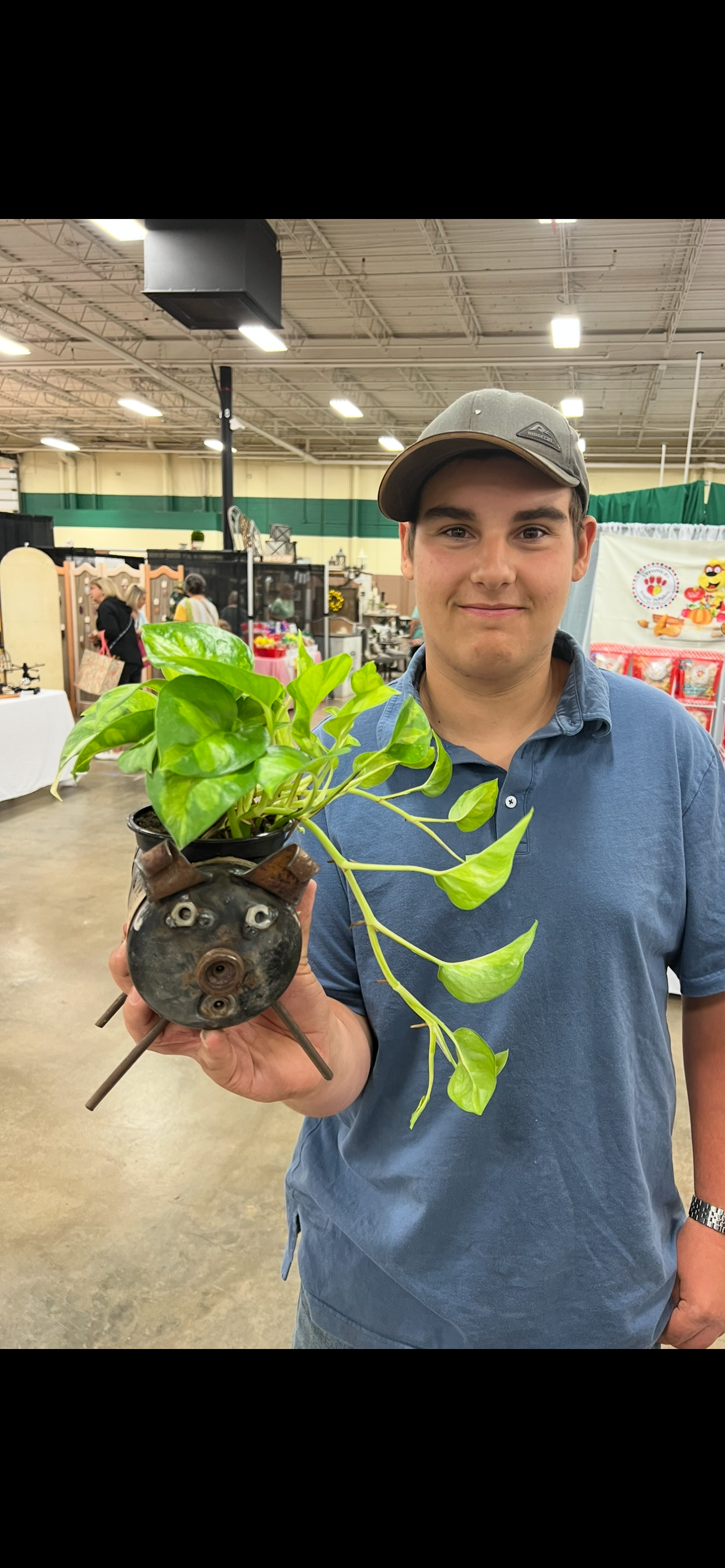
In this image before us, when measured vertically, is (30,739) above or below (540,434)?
below

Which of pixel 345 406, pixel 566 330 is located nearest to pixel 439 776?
pixel 566 330

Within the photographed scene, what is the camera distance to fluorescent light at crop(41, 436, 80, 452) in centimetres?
1717

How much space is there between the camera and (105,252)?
8.14 metres

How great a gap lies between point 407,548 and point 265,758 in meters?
0.61

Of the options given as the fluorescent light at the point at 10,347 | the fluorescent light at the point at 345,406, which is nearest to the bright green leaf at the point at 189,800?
the fluorescent light at the point at 10,347

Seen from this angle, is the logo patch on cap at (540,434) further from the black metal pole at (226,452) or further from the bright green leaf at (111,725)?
the black metal pole at (226,452)

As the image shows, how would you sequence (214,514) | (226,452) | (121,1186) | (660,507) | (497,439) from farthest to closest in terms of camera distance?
(214,514) < (226,452) < (660,507) < (121,1186) < (497,439)

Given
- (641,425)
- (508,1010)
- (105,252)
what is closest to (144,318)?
(105,252)

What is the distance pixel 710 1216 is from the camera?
1096 mm

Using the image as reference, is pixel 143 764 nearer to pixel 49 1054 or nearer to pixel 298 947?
pixel 298 947

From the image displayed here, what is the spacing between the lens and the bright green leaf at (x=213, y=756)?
0.52 meters

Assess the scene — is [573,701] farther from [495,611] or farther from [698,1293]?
[698,1293]

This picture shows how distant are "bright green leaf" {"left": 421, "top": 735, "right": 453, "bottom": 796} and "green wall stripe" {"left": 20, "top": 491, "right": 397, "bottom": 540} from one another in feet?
59.4

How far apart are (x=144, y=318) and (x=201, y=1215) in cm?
1075
